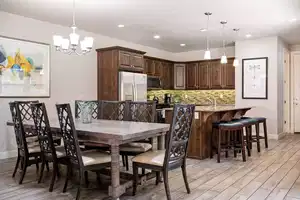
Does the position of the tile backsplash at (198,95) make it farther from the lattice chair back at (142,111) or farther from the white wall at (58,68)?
the lattice chair back at (142,111)

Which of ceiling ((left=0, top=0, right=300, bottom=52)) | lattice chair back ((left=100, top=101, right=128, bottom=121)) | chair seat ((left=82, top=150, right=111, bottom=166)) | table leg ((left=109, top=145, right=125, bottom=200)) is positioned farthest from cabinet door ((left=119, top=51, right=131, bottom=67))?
table leg ((left=109, top=145, right=125, bottom=200))

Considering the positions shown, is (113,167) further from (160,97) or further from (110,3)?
(160,97)

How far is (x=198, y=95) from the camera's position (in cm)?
899

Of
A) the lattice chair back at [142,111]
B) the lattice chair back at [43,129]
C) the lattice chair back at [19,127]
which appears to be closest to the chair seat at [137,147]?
the lattice chair back at [142,111]

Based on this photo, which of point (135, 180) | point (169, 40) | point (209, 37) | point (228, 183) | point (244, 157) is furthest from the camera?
point (169, 40)

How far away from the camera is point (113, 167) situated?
2756mm

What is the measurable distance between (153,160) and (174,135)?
0.36 metres

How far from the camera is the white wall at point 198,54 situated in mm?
8344

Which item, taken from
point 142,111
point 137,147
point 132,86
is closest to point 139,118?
point 142,111

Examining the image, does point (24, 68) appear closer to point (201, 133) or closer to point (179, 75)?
point (201, 133)

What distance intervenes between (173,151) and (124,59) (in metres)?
3.91

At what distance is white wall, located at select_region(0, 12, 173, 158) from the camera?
4.93 m

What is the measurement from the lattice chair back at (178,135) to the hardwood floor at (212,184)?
47cm

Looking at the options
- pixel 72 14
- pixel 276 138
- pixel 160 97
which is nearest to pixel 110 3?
pixel 72 14
